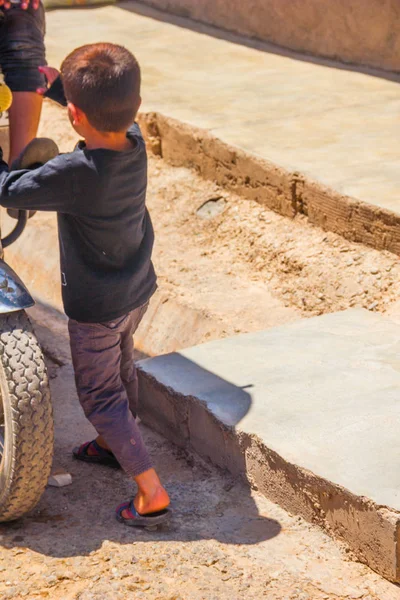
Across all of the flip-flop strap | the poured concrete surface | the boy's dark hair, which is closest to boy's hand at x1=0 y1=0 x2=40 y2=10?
the boy's dark hair

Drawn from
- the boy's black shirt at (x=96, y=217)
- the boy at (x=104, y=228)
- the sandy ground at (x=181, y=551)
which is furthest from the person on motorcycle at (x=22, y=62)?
the sandy ground at (x=181, y=551)

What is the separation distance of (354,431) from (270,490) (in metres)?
0.34

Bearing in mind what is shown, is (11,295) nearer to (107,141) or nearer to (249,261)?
(107,141)

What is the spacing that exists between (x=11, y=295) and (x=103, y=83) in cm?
68

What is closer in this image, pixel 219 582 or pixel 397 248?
pixel 219 582

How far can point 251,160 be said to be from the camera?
5598mm

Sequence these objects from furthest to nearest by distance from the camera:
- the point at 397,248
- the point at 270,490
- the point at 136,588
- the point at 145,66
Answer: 1. the point at 145,66
2. the point at 397,248
3. the point at 270,490
4. the point at 136,588

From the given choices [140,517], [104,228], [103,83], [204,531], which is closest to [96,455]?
[140,517]

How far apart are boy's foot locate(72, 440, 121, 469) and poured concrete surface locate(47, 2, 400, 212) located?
1.95m

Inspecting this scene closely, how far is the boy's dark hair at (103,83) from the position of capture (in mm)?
2801

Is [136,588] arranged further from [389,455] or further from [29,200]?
[29,200]

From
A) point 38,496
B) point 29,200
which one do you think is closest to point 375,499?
point 38,496

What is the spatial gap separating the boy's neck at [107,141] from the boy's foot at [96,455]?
116cm

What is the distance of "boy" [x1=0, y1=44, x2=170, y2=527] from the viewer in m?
2.84
